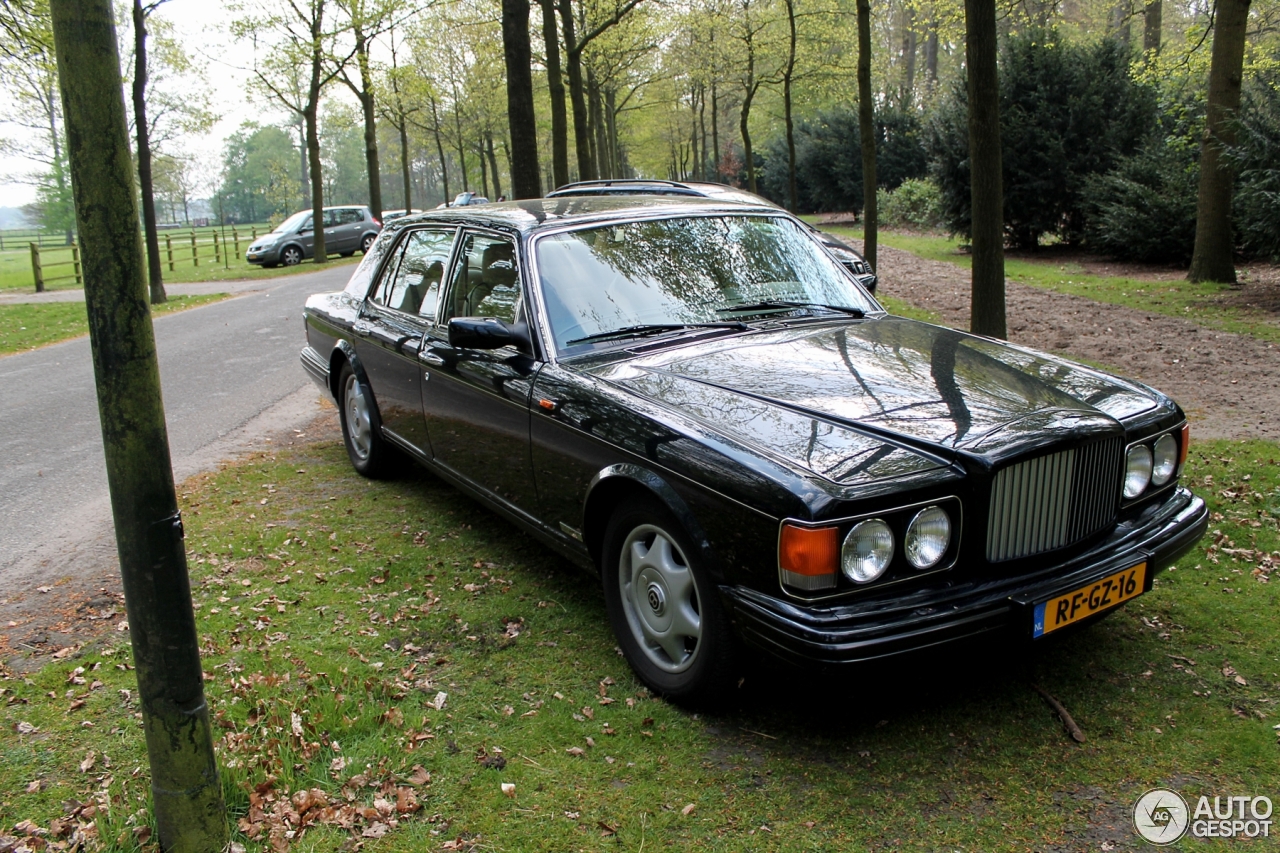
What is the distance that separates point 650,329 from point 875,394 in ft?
3.62

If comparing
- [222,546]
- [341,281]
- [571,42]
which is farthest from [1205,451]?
[341,281]

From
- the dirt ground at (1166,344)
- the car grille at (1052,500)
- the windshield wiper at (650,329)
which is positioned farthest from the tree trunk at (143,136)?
the car grille at (1052,500)

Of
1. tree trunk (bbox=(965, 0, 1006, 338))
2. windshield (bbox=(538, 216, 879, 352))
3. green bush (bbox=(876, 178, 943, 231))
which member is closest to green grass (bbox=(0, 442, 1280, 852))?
windshield (bbox=(538, 216, 879, 352))

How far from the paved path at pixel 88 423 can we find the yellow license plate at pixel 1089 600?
14.1ft

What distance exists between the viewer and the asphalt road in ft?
17.5

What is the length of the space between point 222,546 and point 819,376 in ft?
11.2

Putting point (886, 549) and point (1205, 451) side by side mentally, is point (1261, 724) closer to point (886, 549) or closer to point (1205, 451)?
point (886, 549)

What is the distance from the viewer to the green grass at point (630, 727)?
2.80 m

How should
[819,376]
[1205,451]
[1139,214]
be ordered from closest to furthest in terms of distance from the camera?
[819,376] < [1205,451] < [1139,214]

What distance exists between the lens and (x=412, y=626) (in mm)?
4176

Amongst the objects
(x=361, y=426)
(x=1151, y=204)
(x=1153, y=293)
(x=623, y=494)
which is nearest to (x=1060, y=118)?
(x=1151, y=204)

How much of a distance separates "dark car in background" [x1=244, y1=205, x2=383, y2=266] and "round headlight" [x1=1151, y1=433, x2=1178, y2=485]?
27034mm

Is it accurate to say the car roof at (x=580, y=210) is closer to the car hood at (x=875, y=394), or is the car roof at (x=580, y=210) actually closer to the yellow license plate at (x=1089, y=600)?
the car hood at (x=875, y=394)

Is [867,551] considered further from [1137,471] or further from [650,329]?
[650,329]
